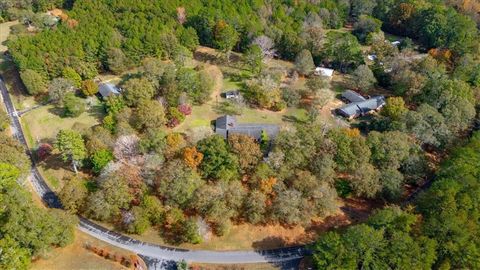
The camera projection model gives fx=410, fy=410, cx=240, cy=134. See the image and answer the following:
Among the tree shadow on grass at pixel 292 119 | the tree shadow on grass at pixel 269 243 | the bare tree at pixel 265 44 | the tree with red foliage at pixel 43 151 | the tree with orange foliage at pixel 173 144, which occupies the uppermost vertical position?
the bare tree at pixel 265 44

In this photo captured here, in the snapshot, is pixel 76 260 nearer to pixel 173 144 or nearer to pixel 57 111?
pixel 173 144

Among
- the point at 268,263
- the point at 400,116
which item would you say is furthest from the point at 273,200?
the point at 400,116

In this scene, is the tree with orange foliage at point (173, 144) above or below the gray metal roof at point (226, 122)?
above

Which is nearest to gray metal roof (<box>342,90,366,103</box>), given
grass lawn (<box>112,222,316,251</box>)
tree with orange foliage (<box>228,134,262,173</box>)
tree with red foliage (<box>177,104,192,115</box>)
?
tree with orange foliage (<box>228,134,262,173</box>)

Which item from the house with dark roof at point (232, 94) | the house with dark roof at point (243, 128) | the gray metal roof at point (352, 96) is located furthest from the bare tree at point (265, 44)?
the house with dark roof at point (243, 128)

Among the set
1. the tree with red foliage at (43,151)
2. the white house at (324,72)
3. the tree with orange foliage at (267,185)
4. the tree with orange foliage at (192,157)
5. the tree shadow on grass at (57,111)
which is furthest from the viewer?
the white house at (324,72)

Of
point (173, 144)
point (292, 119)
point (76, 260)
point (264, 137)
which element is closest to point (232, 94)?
point (292, 119)

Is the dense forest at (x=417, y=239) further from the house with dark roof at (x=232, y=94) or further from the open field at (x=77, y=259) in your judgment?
the house with dark roof at (x=232, y=94)
